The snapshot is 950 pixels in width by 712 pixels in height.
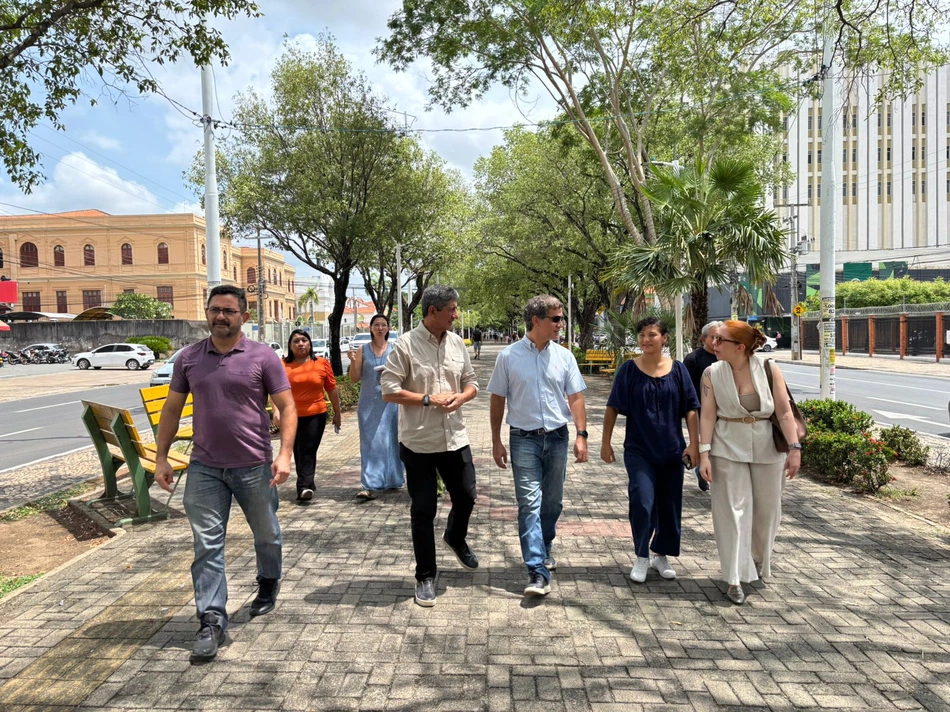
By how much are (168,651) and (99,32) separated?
6.53 metres

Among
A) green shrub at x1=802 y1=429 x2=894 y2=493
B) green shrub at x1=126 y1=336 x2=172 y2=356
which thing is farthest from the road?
green shrub at x1=126 y1=336 x2=172 y2=356

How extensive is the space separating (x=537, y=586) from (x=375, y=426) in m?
2.97

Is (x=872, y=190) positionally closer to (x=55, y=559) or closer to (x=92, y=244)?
(x=92, y=244)

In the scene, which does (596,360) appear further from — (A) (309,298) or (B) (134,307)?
(A) (309,298)

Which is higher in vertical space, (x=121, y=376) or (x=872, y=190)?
(x=872, y=190)

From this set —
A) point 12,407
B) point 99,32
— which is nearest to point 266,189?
point 12,407

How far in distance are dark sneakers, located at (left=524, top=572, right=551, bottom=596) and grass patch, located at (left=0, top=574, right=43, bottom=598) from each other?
3.19m

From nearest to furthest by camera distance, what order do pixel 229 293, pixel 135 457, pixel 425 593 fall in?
pixel 229 293 → pixel 425 593 → pixel 135 457

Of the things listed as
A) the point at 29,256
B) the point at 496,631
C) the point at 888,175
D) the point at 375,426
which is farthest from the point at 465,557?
the point at 888,175

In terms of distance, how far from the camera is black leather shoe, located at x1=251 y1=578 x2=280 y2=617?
12.6 feet

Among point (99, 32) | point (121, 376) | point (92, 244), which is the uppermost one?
point (92, 244)

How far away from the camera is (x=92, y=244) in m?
54.2

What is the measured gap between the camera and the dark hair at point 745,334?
4.09 metres

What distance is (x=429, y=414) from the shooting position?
4.05 metres
